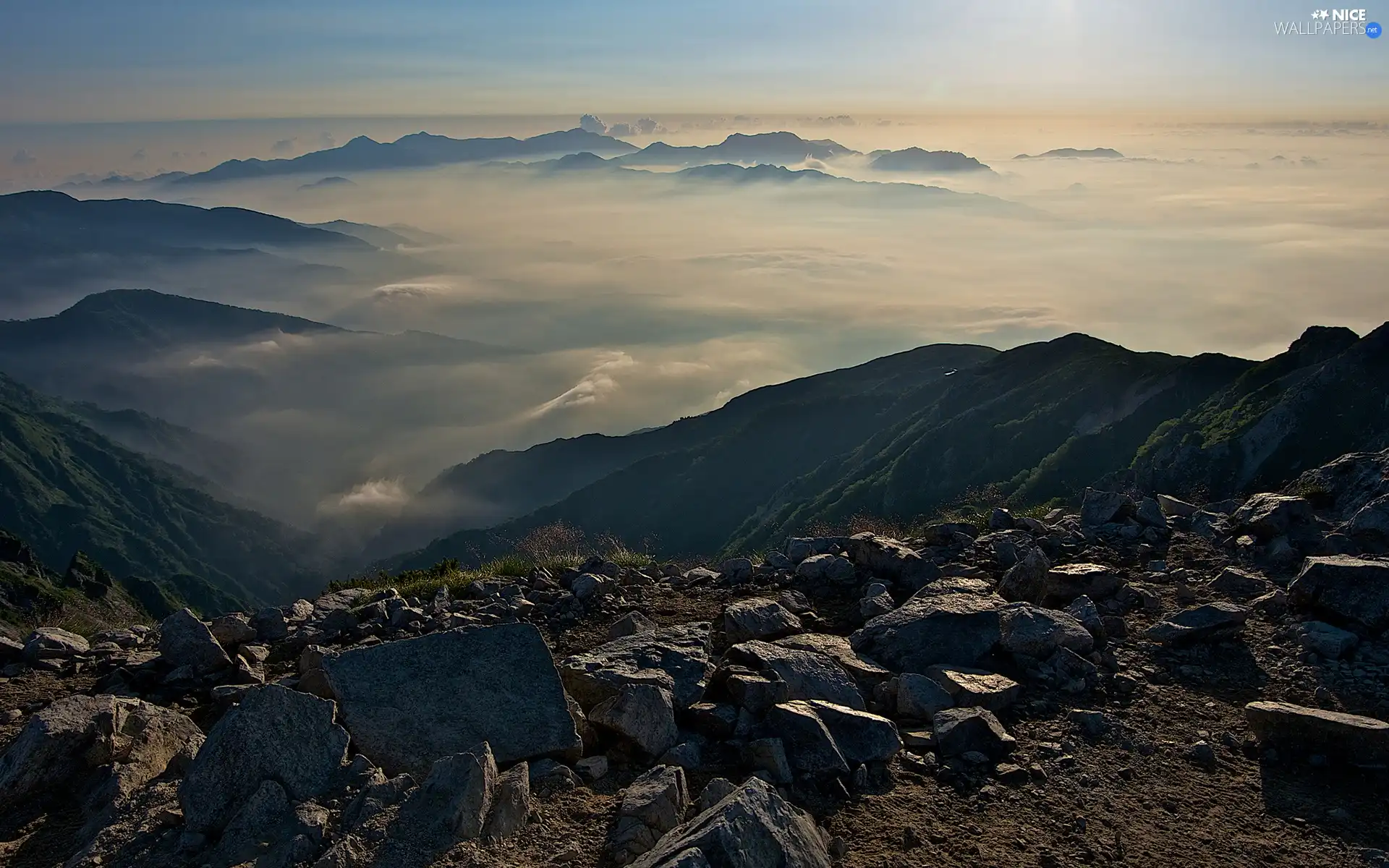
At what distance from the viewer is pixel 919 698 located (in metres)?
6.91

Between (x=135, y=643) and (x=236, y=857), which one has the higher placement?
(x=236, y=857)

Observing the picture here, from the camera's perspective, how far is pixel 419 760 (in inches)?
230

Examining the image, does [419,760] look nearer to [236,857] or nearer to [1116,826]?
[236,857]

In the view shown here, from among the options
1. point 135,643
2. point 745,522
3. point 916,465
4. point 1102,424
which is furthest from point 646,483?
point 135,643

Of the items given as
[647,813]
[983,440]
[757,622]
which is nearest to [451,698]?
[647,813]

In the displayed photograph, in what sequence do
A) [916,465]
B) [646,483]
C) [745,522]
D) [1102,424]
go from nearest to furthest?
[1102,424] → [916,465] → [745,522] → [646,483]

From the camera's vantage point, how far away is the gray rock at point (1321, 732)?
6.14 metres

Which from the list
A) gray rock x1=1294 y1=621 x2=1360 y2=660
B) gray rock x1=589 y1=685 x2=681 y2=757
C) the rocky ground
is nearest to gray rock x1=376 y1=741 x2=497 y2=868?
the rocky ground

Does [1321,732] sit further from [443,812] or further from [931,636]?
[443,812]

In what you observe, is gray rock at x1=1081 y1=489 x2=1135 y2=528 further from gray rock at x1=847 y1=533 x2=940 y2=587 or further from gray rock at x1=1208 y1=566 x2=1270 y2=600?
gray rock at x1=847 y1=533 x2=940 y2=587

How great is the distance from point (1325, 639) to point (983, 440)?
86719 millimetres

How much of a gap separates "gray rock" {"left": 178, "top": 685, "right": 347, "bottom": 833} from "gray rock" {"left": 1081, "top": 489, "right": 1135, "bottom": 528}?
9496mm

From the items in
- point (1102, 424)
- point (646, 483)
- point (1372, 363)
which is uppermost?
point (1372, 363)

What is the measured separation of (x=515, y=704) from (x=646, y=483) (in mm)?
135390
